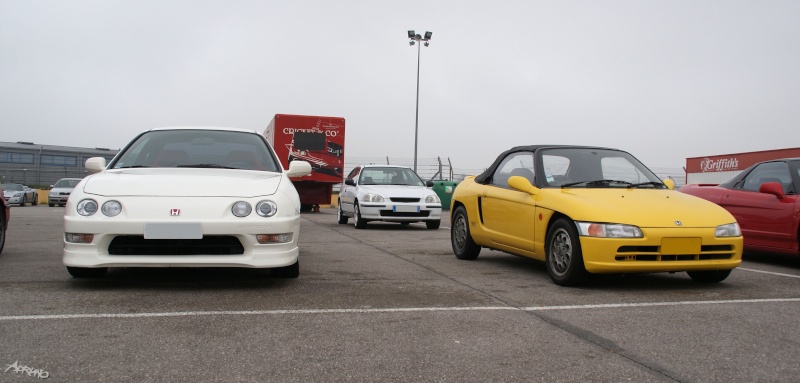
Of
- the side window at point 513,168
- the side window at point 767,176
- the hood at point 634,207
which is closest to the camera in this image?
the hood at point 634,207

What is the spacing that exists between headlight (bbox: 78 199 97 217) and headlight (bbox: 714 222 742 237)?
493 centimetres

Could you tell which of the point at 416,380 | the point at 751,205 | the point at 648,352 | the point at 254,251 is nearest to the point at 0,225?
the point at 254,251

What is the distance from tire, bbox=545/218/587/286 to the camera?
18.6ft


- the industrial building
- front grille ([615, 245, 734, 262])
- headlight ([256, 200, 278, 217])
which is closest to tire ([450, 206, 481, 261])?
front grille ([615, 245, 734, 262])

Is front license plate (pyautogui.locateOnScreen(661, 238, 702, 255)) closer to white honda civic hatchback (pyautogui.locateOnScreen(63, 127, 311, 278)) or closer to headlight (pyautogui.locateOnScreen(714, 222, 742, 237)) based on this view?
headlight (pyautogui.locateOnScreen(714, 222, 742, 237))

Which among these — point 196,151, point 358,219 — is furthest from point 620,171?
point 358,219

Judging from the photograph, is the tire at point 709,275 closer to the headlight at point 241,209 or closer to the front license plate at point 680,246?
the front license plate at point 680,246

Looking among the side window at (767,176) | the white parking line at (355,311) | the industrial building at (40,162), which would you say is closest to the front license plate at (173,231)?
the white parking line at (355,311)

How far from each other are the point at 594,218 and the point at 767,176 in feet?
13.2

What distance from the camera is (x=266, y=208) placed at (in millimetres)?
5312

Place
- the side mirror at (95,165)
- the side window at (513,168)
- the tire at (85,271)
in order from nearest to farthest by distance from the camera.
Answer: the tire at (85,271)
the side mirror at (95,165)
the side window at (513,168)

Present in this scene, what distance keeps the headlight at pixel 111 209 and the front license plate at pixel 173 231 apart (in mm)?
282

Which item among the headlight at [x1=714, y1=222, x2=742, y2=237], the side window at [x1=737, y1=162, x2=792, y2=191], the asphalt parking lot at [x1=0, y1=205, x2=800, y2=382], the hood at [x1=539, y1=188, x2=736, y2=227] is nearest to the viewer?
the asphalt parking lot at [x1=0, y1=205, x2=800, y2=382]

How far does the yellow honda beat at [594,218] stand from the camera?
18.2ft
